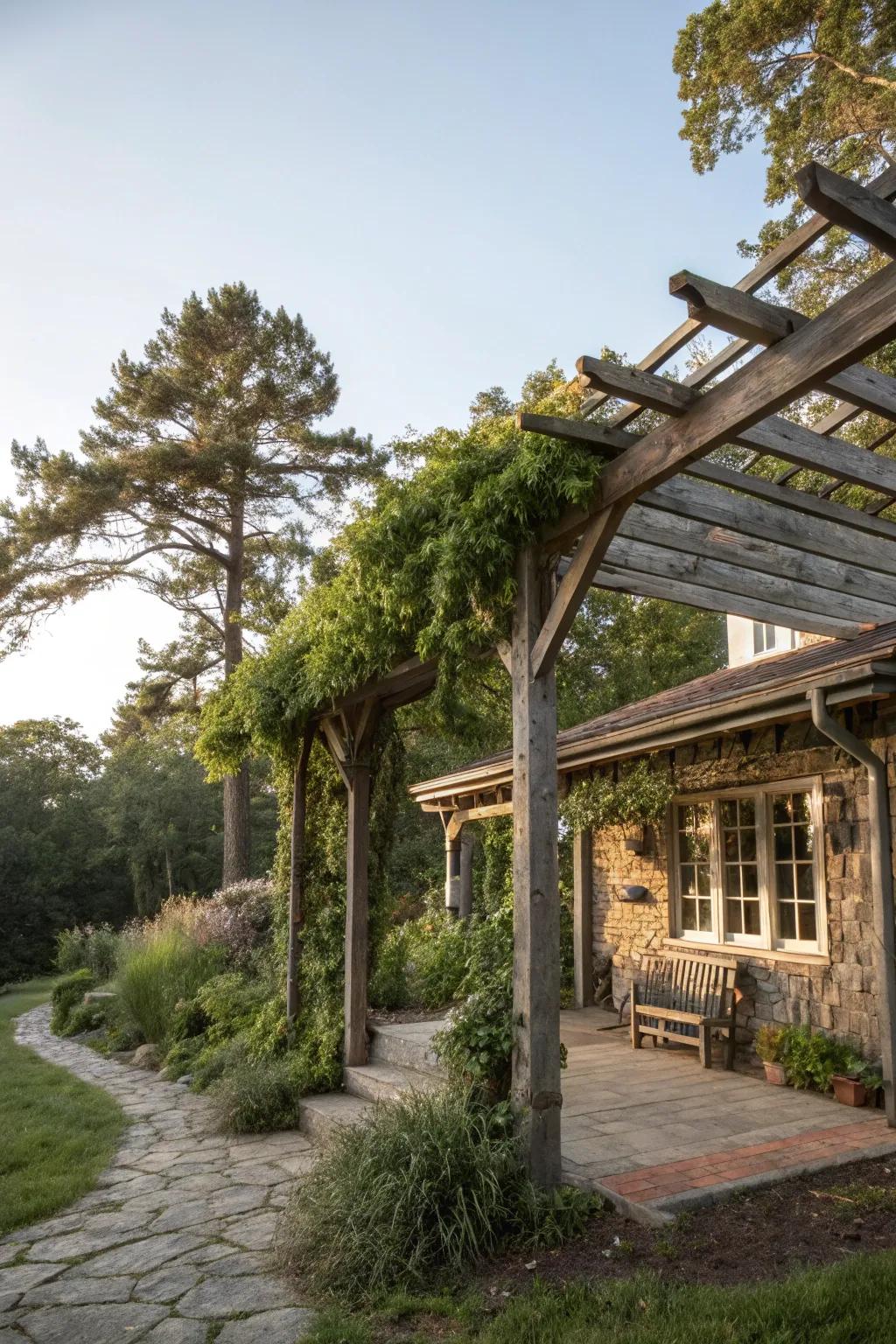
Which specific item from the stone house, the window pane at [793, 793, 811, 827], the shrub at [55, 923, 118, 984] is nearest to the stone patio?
the stone house

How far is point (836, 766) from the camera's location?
20.9 ft

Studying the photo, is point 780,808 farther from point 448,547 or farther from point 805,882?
point 448,547

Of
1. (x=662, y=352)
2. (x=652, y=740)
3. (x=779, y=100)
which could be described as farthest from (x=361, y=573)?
(x=779, y=100)

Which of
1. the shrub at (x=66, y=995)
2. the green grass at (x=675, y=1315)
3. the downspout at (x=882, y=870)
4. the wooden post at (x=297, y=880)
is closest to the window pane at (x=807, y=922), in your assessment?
the downspout at (x=882, y=870)

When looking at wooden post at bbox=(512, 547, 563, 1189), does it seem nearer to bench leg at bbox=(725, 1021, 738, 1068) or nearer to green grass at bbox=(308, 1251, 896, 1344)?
green grass at bbox=(308, 1251, 896, 1344)

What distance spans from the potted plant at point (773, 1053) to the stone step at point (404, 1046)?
238 centimetres

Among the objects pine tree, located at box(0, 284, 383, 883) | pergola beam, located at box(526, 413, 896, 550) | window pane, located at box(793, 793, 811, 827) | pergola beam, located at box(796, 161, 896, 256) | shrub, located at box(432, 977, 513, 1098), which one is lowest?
shrub, located at box(432, 977, 513, 1098)

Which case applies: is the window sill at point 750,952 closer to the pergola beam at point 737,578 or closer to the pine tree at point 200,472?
the pergola beam at point 737,578

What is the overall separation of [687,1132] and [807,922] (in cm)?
236

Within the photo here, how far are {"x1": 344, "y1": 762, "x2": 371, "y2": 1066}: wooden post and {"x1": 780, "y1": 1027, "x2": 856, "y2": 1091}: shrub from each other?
10.0 feet

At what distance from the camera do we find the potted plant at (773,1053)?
6.25m

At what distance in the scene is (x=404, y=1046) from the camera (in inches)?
253

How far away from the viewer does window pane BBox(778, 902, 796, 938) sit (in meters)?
6.87

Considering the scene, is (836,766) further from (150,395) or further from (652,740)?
(150,395)
